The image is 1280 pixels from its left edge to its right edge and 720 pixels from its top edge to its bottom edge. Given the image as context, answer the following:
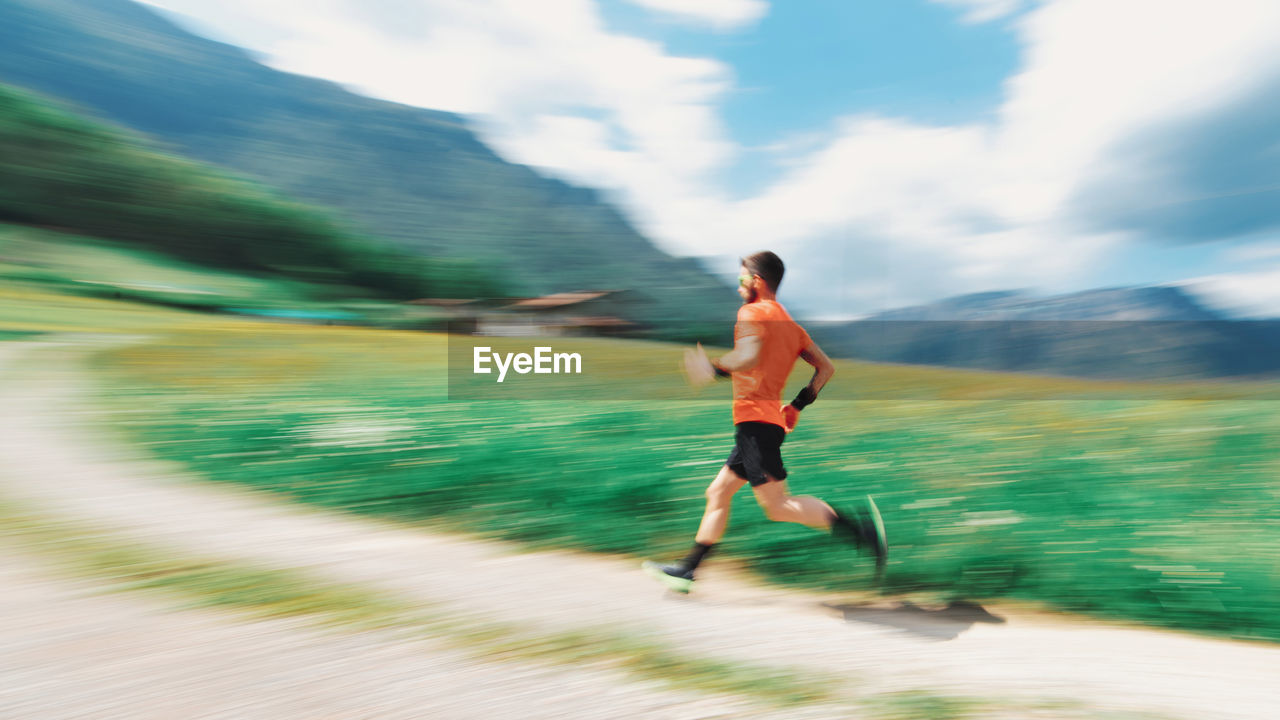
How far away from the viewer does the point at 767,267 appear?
10.8 ft

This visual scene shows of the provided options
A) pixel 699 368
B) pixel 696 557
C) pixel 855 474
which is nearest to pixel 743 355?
pixel 699 368

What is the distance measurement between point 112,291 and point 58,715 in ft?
58.1

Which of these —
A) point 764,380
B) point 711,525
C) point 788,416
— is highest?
point 764,380

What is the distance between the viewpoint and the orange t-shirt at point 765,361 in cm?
320

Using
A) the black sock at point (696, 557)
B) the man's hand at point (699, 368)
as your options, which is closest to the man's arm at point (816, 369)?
the man's hand at point (699, 368)

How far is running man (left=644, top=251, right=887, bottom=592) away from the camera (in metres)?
3.22

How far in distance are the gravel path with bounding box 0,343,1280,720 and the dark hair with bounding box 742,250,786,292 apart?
1.55 metres

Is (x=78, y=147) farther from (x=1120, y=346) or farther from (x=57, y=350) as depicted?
(x=1120, y=346)

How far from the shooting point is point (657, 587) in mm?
3654

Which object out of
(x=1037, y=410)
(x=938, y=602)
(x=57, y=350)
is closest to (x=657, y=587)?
(x=938, y=602)

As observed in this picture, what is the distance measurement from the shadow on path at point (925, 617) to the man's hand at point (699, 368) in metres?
1.30

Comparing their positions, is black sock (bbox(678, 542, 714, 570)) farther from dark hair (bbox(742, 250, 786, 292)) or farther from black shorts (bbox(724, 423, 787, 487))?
dark hair (bbox(742, 250, 786, 292))

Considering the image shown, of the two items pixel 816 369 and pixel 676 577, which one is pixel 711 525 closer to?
pixel 676 577

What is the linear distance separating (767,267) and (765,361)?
43cm
